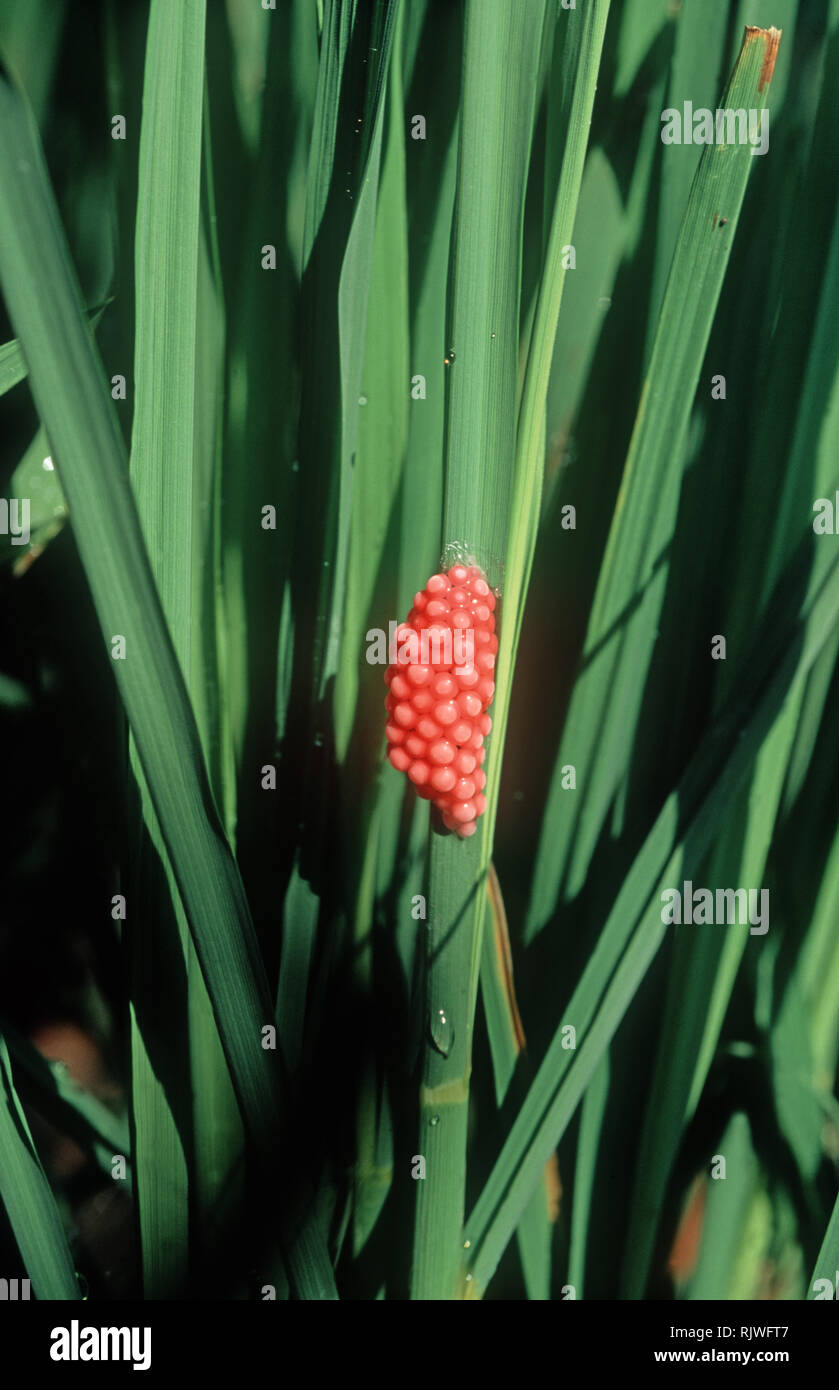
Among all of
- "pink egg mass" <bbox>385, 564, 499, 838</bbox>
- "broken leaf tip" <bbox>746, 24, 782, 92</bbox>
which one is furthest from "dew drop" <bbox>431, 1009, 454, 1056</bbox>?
"broken leaf tip" <bbox>746, 24, 782, 92</bbox>

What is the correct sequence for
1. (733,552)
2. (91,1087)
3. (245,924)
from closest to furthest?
(245,924)
(733,552)
(91,1087)

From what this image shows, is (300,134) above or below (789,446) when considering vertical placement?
above

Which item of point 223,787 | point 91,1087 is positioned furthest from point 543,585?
point 91,1087

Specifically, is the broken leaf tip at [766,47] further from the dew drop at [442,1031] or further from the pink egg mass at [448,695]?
the dew drop at [442,1031]

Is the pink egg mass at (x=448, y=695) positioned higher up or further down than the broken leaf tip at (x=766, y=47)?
further down

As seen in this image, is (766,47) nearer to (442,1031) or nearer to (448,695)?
(448,695)

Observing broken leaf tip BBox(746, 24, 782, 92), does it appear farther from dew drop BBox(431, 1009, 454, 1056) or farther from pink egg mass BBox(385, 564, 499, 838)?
dew drop BBox(431, 1009, 454, 1056)

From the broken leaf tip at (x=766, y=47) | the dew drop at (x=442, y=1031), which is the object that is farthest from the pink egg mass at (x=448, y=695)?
the broken leaf tip at (x=766, y=47)
